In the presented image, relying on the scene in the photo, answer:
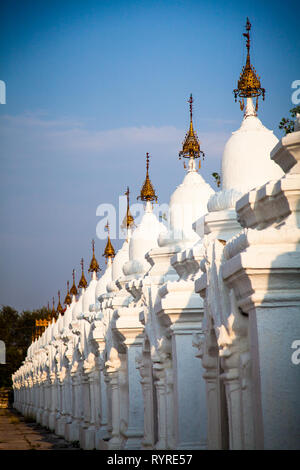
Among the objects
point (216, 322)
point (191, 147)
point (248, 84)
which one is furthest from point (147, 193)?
point (216, 322)

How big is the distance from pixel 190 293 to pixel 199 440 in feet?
7.71

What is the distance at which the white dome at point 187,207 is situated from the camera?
18953 millimetres

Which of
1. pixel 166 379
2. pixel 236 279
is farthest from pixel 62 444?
pixel 236 279

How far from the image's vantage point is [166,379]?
14.9m

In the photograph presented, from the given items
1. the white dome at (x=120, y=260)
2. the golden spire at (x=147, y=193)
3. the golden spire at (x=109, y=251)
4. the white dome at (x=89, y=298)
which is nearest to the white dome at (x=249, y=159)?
the golden spire at (x=147, y=193)

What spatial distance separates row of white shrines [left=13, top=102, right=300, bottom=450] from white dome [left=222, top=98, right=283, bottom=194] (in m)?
0.02

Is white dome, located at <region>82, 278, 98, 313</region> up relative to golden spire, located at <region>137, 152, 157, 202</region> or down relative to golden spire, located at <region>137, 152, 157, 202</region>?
down

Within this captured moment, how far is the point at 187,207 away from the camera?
62.8ft

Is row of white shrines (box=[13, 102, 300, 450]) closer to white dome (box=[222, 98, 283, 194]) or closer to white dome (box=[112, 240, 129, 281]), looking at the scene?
white dome (box=[222, 98, 283, 194])

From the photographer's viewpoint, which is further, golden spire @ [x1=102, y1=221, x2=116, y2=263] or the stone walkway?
→ golden spire @ [x1=102, y1=221, x2=116, y2=263]

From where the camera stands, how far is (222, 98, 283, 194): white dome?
14.1m

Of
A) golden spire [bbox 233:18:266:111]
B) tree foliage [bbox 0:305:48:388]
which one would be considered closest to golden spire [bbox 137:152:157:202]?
golden spire [bbox 233:18:266:111]

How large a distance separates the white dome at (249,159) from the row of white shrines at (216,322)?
19mm
